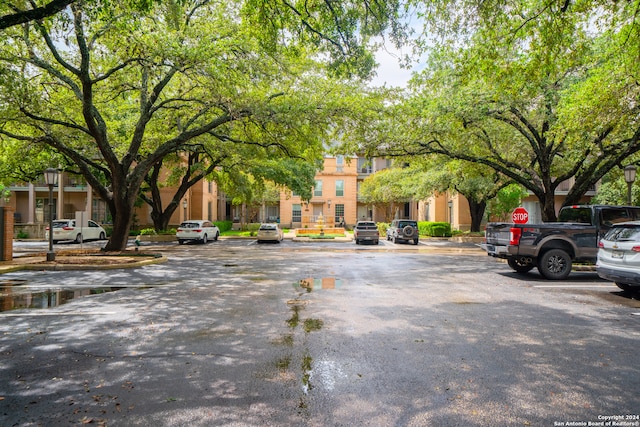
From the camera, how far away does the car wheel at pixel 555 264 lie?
35.9ft

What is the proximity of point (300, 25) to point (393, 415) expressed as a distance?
32.5 feet

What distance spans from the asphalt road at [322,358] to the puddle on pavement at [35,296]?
0.54 ft

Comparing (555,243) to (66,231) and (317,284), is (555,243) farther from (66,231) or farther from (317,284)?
(66,231)

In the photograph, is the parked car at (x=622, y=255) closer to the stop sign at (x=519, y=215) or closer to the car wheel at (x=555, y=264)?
the car wheel at (x=555, y=264)

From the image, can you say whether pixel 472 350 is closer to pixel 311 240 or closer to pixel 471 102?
pixel 471 102

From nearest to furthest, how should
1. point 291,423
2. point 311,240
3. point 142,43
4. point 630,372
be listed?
point 291,423 → point 630,372 → point 142,43 → point 311,240

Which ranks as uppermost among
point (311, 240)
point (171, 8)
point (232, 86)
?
point (171, 8)

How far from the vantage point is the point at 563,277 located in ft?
36.1

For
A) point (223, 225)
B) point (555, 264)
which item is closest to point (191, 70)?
point (555, 264)

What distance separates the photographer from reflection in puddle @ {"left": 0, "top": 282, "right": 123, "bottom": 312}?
7645mm

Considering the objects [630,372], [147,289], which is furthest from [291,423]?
[147,289]

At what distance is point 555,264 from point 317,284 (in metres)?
6.54

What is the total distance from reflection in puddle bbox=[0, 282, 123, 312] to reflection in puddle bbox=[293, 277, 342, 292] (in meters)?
4.31

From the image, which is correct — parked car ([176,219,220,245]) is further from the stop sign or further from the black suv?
the stop sign
